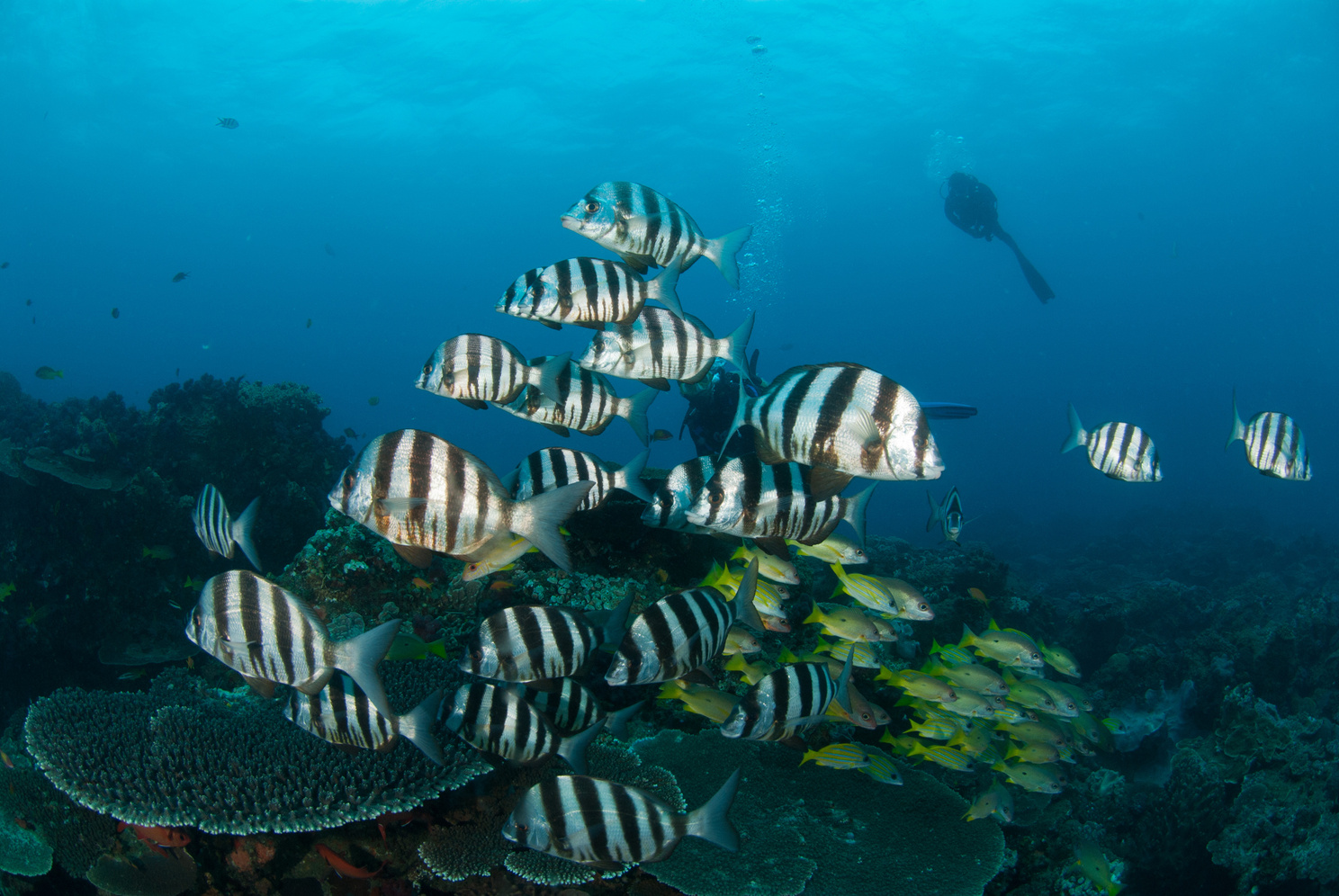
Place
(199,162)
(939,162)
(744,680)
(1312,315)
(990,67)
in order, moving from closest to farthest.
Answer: (744,680), (990,67), (939,162), (199,162), (1312,315)

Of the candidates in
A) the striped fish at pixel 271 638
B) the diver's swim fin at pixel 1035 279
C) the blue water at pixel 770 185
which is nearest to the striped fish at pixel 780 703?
the striped fish at pixel 271 638

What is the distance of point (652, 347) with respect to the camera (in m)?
3.34

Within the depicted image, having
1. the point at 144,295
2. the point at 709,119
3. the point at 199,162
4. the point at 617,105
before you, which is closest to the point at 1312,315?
the point at 709,119

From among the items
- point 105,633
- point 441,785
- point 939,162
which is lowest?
point 105,633

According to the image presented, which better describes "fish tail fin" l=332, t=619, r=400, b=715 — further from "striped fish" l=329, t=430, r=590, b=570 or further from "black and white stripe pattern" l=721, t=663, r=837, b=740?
"black and white stripe pattern" l=721, t=663, r=837, b=740

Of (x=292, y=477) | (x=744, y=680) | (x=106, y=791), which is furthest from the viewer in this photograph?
(x=292, y=477)

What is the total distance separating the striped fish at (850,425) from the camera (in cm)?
230

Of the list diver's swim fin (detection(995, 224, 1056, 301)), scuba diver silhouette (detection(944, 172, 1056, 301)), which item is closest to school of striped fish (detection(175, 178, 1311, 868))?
scuba diver silhouette (detection(944, 172, 1056, 301))

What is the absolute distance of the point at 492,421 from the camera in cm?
12975

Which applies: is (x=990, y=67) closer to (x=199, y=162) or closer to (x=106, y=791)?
(x=106, y=791)

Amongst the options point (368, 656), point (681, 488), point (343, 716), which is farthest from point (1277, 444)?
point (343, 716)

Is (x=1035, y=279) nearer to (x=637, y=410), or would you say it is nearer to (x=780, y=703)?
(x=637, y=410)

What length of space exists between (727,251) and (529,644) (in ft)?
7.91

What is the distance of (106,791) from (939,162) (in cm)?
6507
